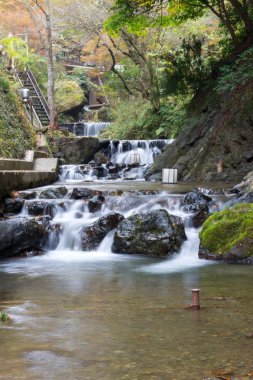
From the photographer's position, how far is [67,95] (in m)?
35.7

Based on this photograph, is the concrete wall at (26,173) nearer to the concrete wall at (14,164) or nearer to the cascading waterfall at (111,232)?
the concrete wall at (14,164)

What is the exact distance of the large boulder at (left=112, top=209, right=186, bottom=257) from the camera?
874cm

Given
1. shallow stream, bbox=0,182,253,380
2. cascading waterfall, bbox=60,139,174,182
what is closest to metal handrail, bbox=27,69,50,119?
cascading waterfall, bbox=60,139,174,182

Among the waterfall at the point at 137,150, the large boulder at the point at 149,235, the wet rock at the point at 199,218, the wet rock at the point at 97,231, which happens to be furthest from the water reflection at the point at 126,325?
the waterfall at the point at 137,150

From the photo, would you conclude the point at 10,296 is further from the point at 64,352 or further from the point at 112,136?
the point at 112,136

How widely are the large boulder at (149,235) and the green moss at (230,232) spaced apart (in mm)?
584

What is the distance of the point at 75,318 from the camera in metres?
4.48

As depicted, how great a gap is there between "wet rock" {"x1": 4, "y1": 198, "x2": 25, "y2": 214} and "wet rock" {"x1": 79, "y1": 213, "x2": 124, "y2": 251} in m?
1.98

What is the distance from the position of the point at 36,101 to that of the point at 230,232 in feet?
73.9

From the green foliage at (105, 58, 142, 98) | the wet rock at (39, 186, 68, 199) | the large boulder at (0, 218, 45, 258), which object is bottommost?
the large boulder at (0, 218, 45, 258)

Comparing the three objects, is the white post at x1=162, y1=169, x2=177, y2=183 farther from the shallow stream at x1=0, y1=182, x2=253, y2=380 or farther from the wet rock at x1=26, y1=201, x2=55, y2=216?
the shallow stream at x1=0, y1=182, x2=253, y2=380

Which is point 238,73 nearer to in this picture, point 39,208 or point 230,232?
point 39,208

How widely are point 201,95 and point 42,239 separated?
37.5ft

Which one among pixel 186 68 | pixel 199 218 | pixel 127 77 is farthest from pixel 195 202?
pixel 127 77
